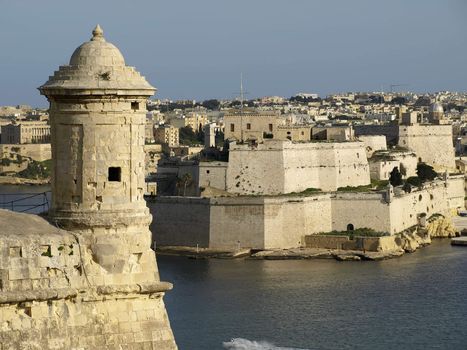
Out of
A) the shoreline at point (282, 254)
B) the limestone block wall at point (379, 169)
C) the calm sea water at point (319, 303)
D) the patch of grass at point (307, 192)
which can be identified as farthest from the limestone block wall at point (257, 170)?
the limestone block wall at point (379, 169)

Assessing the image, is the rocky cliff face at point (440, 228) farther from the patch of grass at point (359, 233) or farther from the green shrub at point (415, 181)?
the patch of grass at point (359, 233)

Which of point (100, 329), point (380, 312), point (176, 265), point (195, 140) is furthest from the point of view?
point (195, 140)

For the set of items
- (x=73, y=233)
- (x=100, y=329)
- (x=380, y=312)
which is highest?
(x=73, y=233)

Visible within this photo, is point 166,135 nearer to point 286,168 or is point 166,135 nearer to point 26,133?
point 26,133

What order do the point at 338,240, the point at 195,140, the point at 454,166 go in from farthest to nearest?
1. the point at 195,140
2. the point at 454,166
3. the point at 338,240

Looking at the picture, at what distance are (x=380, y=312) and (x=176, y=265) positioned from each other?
5541 mm

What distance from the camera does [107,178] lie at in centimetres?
378

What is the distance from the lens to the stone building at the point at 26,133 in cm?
5156

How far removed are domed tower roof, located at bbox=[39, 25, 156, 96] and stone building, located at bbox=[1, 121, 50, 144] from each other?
47.2 metres

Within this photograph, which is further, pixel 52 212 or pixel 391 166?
pixel 391 166

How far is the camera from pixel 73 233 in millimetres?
3713

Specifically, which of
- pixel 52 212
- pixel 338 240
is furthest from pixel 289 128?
pixel 52 212

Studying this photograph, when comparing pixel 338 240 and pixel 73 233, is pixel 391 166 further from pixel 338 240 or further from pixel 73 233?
pixel 73 233

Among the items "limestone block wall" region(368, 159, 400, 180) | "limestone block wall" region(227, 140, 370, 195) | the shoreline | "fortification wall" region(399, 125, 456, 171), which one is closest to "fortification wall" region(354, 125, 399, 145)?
"fortification wall" region(399, 125, 456, 171)
